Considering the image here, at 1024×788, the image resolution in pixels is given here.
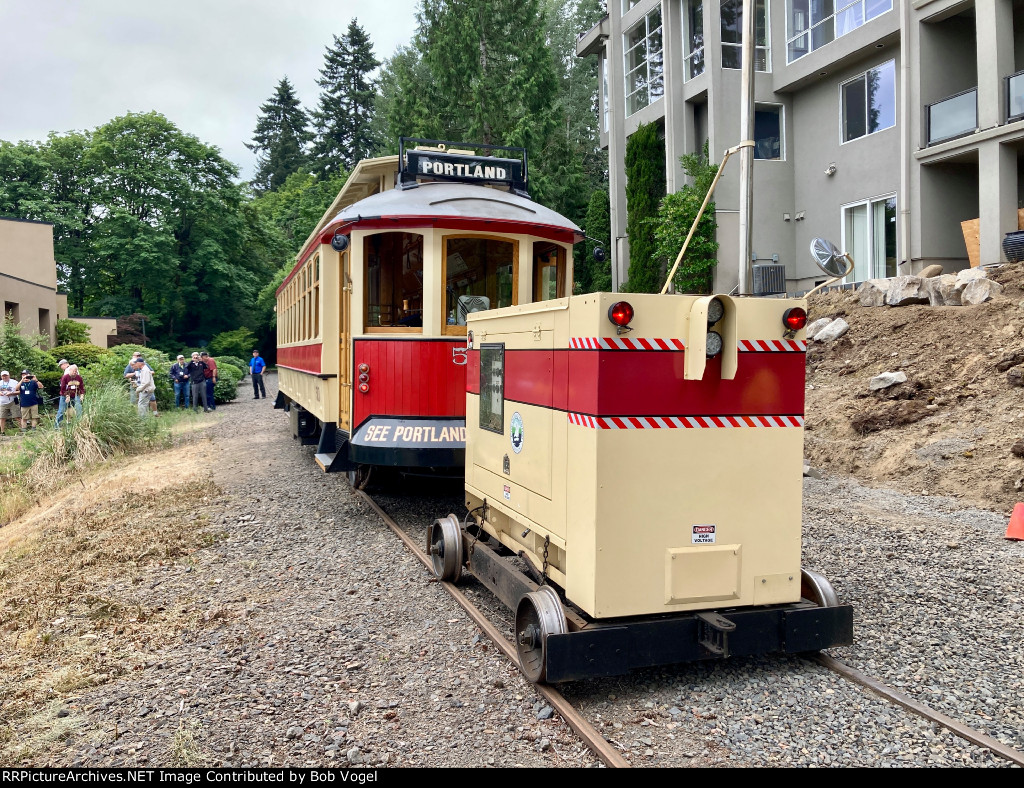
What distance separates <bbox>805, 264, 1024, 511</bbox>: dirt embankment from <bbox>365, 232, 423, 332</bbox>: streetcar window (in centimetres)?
600

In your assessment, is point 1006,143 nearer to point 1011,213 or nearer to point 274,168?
point 1011,213

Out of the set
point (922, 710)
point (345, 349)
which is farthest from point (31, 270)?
point (922, 710)

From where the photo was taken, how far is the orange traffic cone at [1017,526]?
6895mm

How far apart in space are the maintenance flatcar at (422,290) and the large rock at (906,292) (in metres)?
8.50

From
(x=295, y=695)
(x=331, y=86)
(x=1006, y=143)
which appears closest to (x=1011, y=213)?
(x=1006, y=143)

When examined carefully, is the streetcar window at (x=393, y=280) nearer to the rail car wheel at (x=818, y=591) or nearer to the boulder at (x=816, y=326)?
the rail car wheel at (x=818, y=591)

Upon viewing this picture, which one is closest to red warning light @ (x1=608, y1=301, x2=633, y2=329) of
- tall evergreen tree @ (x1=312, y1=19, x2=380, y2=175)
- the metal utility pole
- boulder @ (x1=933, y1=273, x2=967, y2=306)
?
the metal utility pole

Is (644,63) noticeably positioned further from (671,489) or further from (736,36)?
(671,489)

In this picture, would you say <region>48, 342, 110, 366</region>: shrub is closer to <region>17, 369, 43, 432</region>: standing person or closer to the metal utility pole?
<region>17, 369, 43, 432</region>: standing person

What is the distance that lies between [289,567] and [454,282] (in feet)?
9.94

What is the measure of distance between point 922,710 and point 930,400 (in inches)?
319

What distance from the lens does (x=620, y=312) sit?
386 cm

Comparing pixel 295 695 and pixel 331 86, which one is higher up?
pixel 331 86

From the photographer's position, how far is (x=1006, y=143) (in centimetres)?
1501
